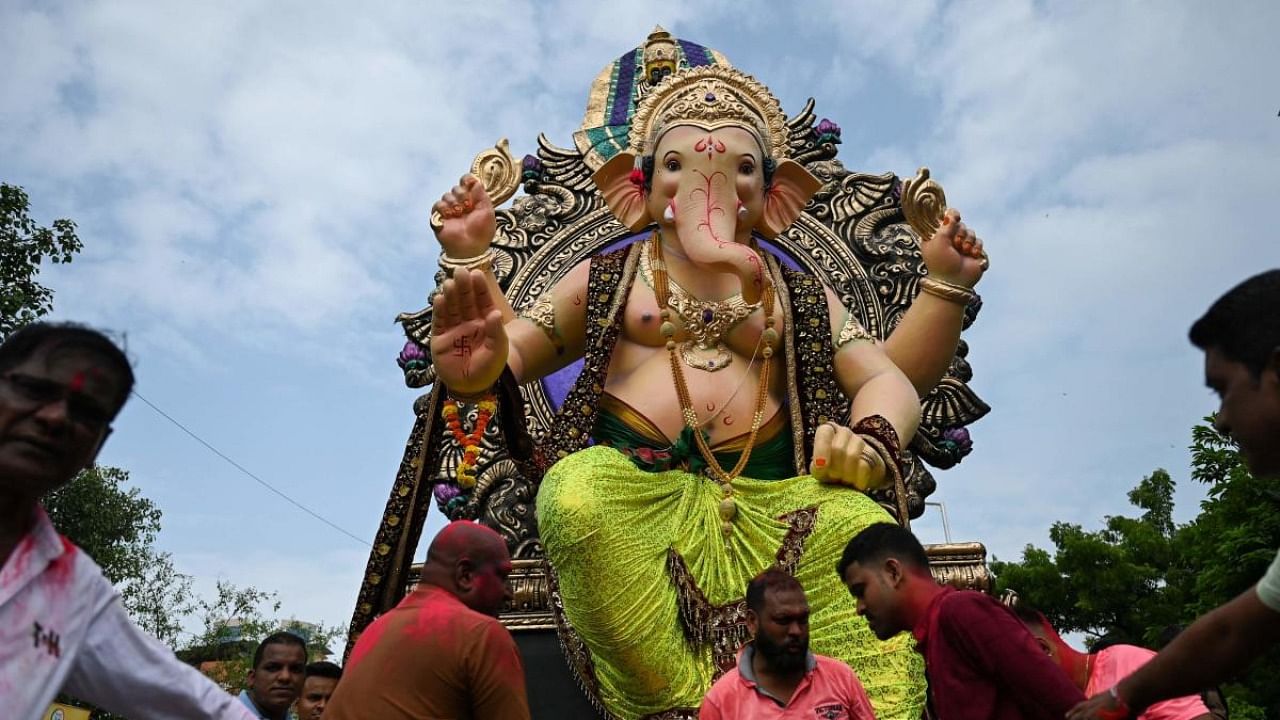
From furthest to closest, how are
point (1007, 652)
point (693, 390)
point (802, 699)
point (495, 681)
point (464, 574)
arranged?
point (693, 390)
point (802, 699)
point (464, 574)
point (495, 681)
point (1007, 652)

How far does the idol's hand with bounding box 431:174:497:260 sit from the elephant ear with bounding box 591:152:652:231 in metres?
0.71

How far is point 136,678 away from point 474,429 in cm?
263

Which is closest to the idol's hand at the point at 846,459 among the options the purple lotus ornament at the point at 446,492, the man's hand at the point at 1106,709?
the man's hand at the point at 1106,709

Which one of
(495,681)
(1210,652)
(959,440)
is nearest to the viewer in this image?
(1210,652)

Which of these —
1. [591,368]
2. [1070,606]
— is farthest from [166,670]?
[1070,606]

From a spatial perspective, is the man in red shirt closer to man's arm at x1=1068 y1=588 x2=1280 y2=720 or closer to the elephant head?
man's arm at x1=1068 y1=588 x2=1280 y2=720

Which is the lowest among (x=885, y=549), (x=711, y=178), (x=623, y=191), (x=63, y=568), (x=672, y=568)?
(x=63, y=568)

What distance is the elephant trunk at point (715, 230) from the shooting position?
14.9 ft

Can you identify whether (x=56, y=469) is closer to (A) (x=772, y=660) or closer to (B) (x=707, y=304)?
(A) (x=772, y=660)

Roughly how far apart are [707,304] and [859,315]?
5.58ft

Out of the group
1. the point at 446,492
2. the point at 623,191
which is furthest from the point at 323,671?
the point at 623,191

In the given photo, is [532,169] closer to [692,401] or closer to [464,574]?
[692,401]

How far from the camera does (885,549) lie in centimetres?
287

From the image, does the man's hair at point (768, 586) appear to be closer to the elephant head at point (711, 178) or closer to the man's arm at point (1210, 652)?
the man's arm at point (1210, 652)
